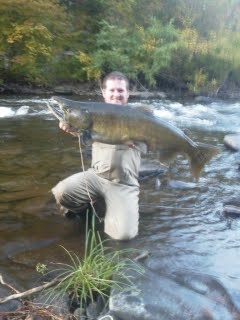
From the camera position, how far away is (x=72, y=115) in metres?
3.80

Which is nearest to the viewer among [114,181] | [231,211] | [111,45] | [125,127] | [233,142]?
[125,127]

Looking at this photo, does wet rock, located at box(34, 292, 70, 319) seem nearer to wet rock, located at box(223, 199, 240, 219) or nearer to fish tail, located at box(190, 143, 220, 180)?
fish tail, located at box(190, 143, 220, 180)

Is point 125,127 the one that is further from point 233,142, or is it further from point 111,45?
point 111,45

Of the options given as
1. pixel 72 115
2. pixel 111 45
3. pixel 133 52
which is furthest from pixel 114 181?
pixel 133 52

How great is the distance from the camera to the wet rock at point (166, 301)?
3072 millimetres

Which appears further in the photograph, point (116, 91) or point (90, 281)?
point (116, 91)

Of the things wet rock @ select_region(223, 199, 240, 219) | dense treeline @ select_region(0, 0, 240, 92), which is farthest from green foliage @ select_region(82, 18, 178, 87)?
wet rock @ select_region(223, 199, 240, 219)

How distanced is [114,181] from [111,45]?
50.4ft

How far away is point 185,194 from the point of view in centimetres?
611

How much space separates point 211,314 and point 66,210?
2285 mm

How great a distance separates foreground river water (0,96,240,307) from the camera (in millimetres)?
4137

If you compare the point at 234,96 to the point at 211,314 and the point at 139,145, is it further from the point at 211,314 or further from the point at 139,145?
the point at 211,314

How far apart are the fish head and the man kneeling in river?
2.06 feet

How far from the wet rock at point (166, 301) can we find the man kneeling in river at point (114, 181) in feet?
3.40
